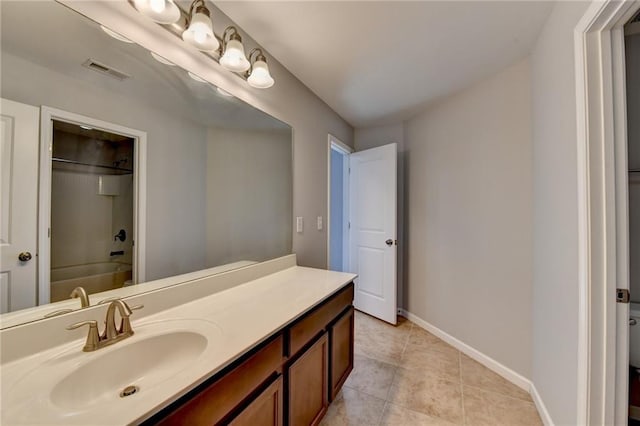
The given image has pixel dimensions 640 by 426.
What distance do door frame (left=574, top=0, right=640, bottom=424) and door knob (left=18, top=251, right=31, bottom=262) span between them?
2056 millimetres

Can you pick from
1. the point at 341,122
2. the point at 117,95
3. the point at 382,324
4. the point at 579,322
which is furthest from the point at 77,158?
the point at 382,324

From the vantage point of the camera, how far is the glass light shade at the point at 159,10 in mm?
1010

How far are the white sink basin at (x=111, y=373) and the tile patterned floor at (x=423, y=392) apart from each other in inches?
42.8

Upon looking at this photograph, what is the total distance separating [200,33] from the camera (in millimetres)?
1187

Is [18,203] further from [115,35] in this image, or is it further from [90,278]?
[115,35]

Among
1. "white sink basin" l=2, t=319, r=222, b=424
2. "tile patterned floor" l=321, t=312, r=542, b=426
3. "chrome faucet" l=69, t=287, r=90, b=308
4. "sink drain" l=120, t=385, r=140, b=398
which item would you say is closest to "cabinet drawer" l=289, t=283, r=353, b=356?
"white sink basin" l=2, t=319, r=222, b=424

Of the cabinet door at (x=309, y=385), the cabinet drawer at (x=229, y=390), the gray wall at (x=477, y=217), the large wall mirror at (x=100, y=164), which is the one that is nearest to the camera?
the cabinet drawer at (x=229, y=390)

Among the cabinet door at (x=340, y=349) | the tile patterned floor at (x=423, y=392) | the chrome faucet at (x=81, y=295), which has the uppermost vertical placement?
the chrome faucet at (x=81, y=295)

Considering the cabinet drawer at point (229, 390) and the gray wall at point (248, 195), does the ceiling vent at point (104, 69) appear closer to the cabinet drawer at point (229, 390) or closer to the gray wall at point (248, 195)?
the gray wall at point (248, 195)

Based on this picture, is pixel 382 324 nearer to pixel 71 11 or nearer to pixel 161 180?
pixel 161 180

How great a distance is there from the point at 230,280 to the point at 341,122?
2.28 metres

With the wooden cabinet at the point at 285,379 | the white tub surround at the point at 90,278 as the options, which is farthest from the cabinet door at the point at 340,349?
the white tub surround at the point at 90,278

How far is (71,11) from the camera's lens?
2.97 ft

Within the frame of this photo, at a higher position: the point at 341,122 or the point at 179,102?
the point at 341,122
